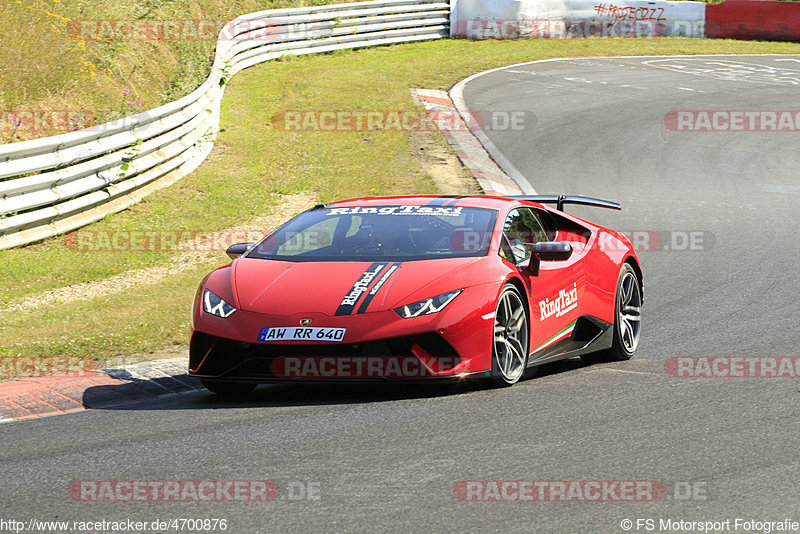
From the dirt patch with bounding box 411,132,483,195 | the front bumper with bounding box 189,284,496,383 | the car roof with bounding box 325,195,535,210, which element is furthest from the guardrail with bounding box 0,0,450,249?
the front bumper with bounding box 189,284,496,383

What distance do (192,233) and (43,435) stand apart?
7552mm

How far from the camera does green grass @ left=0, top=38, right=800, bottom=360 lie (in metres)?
8.83

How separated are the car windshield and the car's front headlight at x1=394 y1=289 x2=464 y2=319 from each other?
56cm

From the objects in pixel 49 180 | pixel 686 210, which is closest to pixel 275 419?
pixel 49 180

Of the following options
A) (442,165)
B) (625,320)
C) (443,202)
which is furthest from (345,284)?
(442,165)

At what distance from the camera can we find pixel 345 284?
21.2 ft

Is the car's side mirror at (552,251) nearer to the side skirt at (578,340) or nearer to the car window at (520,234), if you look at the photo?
the car window at (520,234)

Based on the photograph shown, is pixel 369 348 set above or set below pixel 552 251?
below

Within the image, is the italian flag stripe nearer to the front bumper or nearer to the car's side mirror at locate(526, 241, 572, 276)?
the car's side mirror at locate(526, 241, 572, 276)

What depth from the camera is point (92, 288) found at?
34.1ft

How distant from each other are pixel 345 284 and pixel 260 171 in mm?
A: 10563

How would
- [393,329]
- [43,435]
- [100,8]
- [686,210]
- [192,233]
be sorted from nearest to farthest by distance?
[43,435]
[393,329]
[192,233]
[686,210]
[100,8]

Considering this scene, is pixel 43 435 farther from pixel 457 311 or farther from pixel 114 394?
pixel 457 311

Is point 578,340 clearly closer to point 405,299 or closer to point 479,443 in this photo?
point 405,299
